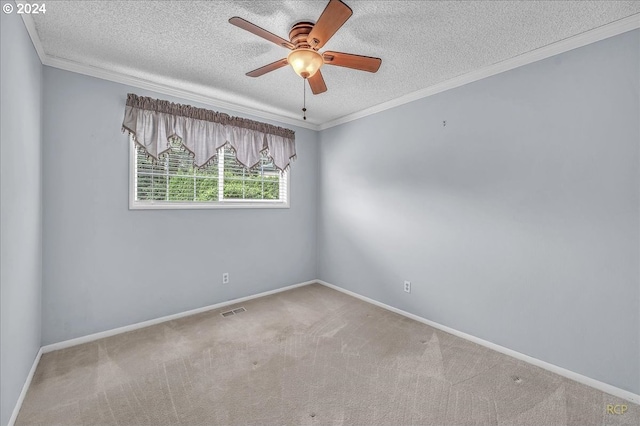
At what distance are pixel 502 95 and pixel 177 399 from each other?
11.1 ft

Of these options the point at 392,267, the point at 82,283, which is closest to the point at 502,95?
the point at 392,267

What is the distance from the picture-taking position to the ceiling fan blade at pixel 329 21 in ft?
4.67

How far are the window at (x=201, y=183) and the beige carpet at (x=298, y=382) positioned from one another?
51.8 inches

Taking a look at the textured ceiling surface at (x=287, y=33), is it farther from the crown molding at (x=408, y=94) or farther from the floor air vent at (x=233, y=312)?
the floor air vent at (x=233, y=312)

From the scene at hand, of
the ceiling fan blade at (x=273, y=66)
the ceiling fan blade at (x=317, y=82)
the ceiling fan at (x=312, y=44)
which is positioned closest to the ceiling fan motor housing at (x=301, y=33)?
the ceiling fan at (x=312, y=44)

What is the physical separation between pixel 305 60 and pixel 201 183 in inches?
80.4

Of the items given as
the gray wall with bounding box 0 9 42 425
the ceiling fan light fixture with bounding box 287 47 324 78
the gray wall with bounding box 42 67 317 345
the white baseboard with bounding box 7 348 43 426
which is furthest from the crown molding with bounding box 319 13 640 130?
the white baseboard with bounding box 7 348 43 426

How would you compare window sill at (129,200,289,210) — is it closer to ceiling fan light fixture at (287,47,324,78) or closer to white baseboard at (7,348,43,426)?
white baseboard at (7,348,43,426)

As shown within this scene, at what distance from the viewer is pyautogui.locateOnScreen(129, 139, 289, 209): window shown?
2.88 meters

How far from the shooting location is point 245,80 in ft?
9.18

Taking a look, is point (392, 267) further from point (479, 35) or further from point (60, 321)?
point (60, 321)

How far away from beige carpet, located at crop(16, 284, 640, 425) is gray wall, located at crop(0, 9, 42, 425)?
13.5 inches

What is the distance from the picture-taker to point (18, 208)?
5.66ft

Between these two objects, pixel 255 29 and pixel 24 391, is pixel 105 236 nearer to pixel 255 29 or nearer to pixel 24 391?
pixel 24 391
